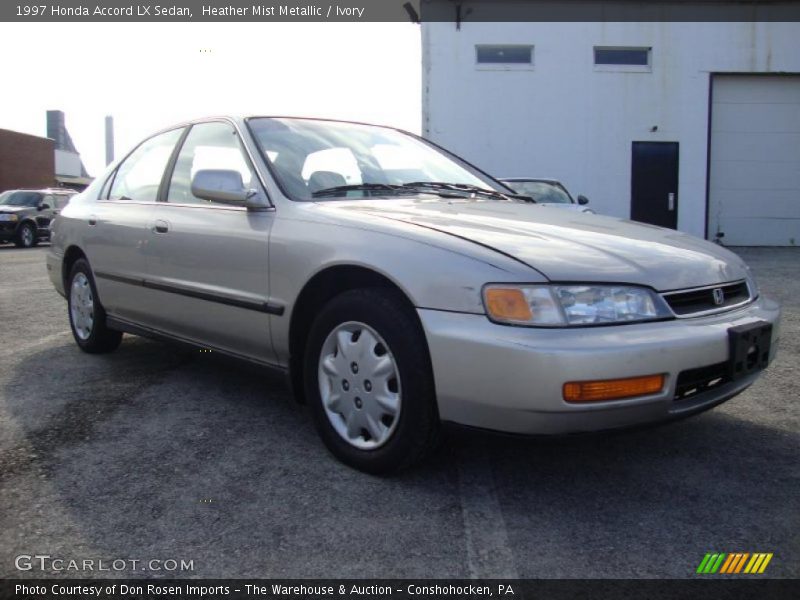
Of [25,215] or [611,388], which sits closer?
[611,388]

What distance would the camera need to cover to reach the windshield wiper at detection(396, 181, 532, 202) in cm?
352

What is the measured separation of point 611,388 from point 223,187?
187cm

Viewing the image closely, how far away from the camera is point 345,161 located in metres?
3.48

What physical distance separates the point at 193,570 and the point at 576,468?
148 centimetres

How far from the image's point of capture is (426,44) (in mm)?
15242

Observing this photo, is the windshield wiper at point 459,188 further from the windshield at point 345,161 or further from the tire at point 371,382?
the tire at point 371,382

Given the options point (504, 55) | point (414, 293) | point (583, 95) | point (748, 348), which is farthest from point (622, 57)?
point (414, 293)

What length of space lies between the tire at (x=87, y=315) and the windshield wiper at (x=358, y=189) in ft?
6.76

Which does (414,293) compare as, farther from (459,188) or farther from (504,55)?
(504,55)

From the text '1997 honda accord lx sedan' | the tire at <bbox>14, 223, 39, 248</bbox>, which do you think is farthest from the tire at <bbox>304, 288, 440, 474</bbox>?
the tire at <bbox>14, 223, 39, 248</bbox>

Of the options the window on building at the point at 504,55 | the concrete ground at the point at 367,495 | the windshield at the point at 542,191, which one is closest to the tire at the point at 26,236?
the window on building at the point at 504,55

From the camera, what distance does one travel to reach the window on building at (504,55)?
15.4 metres

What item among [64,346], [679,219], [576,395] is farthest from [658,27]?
[576,395]

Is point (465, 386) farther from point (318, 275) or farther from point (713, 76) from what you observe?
point (713, 76)
